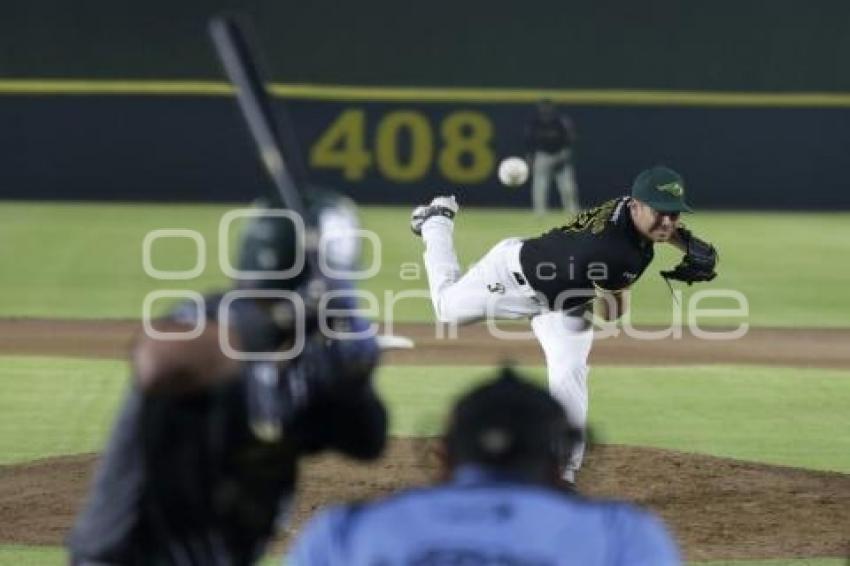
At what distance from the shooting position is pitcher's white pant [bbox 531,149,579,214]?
1133 inches

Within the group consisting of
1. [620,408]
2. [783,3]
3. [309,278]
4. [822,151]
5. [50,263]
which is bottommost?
[309,278]

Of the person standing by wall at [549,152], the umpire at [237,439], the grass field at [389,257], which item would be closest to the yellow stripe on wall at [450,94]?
the person standing by wall at [549,152]

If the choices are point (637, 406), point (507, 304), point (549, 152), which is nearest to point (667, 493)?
point (507, 304)

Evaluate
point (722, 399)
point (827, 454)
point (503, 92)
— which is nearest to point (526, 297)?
point (827, 454)

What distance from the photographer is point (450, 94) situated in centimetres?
3014

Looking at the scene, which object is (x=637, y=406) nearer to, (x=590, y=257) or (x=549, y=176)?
(x=590, y=257)

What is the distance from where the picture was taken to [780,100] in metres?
30.6

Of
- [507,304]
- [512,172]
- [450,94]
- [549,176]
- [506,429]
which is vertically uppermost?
[450,94]

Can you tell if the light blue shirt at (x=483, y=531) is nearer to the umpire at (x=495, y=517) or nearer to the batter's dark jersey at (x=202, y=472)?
the umpire at (x=495, y=517)

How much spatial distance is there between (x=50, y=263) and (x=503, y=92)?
10360mm

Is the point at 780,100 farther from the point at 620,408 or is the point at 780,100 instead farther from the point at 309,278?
the point at 309,278

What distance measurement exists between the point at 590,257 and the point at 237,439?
582cm

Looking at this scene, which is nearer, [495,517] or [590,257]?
[495,517]

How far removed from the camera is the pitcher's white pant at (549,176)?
28.8 m
